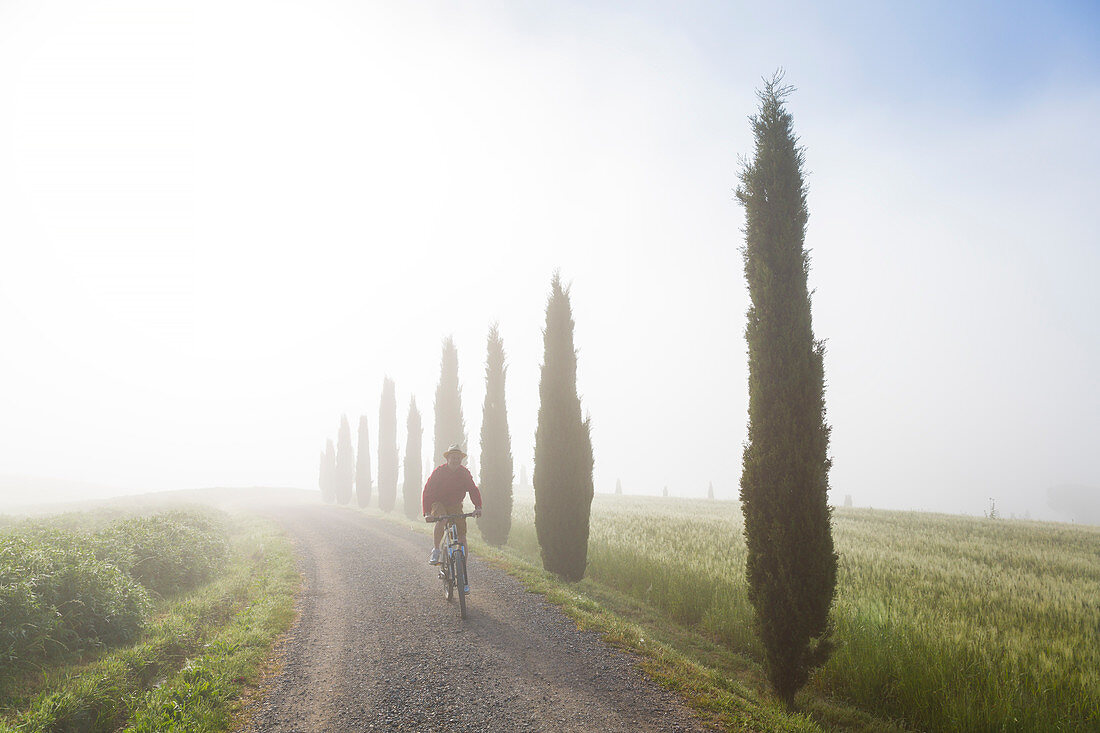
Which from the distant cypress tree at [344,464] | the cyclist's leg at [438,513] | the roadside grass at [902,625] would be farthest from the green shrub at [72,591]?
the distant cypress tree at [344,464]

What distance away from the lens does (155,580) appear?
1026cm

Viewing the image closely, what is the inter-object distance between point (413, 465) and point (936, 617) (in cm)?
2873

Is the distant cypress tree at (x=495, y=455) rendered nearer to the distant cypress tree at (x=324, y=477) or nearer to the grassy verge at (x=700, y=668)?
the grassy verge at (x=700, y=668)

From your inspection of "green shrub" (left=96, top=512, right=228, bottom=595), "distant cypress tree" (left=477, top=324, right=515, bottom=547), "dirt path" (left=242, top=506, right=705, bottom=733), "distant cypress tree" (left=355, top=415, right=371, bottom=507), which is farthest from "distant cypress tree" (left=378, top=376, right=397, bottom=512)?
"dirt path" (left=242, top=506, right=705, bottom=733)

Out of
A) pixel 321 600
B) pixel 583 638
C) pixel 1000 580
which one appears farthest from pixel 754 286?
pixel 321 600

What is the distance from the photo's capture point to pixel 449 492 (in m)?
8.69

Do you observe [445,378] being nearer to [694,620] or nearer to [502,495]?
[502,495]

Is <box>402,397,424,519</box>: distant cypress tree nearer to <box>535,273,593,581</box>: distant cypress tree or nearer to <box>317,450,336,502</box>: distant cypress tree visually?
<box>535,273,593,581</box>: distant cypress tree

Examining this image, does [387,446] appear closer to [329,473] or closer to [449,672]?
[329,473]

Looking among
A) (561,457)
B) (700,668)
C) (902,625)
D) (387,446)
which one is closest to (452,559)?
(700,668)

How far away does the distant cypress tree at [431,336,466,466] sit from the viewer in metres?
27.9

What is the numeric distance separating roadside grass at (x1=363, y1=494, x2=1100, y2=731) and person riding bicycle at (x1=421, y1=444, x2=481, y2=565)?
2.46 m

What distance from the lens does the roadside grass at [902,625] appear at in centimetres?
519

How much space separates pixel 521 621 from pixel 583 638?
1290 millimetres
